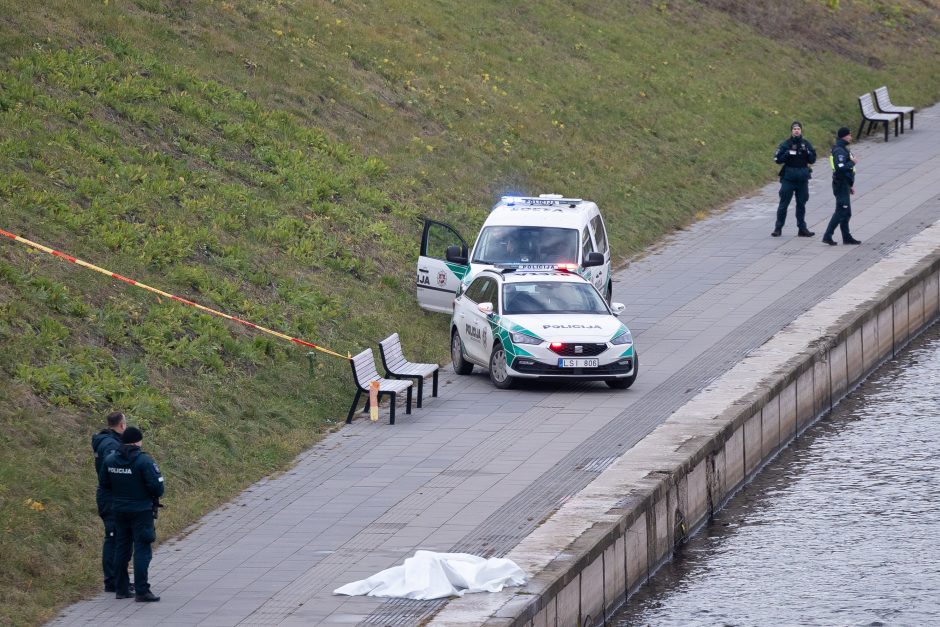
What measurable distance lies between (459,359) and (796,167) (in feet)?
→ 33.3

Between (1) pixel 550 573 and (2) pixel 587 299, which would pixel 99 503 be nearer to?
(1) pixel 550 573

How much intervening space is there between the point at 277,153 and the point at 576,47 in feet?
46.4

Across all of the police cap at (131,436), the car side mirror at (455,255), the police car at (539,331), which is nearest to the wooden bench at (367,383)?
the police car at (539,331)

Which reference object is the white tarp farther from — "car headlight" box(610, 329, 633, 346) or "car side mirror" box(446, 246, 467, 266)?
"car side mirror" box(446, 246, 467, 266)

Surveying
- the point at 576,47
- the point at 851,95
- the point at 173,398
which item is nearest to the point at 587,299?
the point at 173,398

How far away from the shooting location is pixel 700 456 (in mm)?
16125

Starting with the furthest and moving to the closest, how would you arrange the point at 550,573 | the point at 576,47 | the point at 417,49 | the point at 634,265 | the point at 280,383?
the point at 576,47 → the point at 417,49 → the point at 634,265 → the point at 280,383 → the point at 550,573

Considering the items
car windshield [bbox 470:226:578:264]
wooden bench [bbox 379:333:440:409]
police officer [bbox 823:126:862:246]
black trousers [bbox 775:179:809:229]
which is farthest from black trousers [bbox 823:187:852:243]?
wooden bench [bbox 379:333:440:409]

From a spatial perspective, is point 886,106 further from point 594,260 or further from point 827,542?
point 827,542

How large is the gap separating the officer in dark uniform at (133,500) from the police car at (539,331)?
7830 mm

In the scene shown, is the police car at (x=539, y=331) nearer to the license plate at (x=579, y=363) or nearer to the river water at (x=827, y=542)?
the license plate at (x=579, y=363)

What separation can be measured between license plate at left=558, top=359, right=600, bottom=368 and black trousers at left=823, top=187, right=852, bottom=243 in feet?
32.9

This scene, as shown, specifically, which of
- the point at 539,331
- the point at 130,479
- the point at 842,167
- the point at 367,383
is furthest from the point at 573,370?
the point at 842,167

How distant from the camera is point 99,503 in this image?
1270 cm
